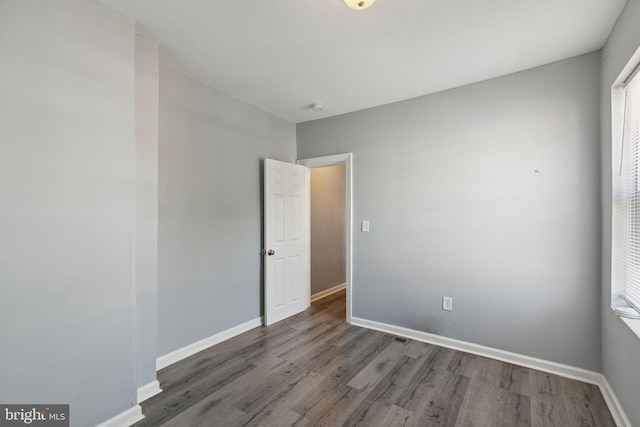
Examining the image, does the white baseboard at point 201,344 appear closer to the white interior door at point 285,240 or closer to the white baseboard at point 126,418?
the white interior door at point 285,240

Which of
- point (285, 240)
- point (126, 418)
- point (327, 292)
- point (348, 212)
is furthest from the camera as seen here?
point (327, 292)

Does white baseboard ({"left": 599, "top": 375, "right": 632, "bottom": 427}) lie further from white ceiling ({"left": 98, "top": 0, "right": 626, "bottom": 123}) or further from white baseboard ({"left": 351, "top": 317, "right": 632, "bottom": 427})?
white ceiling ({"left": 98, "top": 0, "right": 626, "bottom": 123})

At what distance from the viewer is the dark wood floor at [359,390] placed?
71.9 inches

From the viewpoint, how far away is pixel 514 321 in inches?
97.3

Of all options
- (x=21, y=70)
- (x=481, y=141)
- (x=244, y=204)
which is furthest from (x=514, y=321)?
(x=21, y=70)

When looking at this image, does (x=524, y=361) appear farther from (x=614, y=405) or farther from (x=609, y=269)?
(x=609, y=269)

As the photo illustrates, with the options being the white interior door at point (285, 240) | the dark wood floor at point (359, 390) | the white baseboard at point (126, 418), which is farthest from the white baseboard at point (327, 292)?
the white baseboard at point (126, 418)

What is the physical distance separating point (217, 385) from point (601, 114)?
11.7ft

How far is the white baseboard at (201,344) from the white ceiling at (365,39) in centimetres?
249

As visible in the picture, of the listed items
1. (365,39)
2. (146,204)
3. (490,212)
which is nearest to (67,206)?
(146,204)

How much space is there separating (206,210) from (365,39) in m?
2.02

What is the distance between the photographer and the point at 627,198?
1836 millimetres

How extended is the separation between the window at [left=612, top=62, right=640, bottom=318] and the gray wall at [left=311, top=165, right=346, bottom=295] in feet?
10.7

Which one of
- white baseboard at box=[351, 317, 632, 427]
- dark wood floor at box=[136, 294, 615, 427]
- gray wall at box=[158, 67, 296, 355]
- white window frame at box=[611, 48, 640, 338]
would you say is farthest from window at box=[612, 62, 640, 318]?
gray wall at box=[158, 67, 296, 355]
